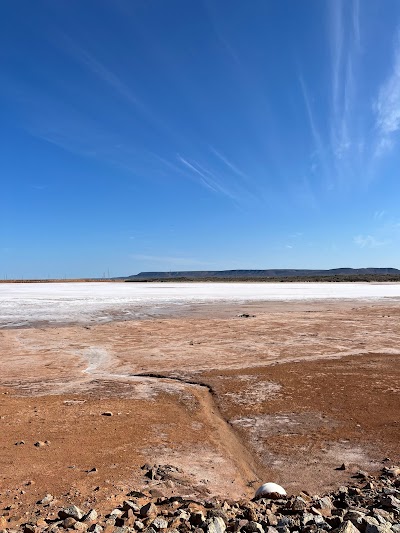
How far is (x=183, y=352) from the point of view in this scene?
14.0m

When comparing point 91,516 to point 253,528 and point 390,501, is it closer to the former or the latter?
point 253,528

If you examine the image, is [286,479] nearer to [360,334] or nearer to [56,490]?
[56,490]

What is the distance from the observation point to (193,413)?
8.22 meters

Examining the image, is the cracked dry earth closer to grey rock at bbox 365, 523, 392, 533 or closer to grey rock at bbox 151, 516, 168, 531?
grey rock at bbox 151, 516, 168, 531

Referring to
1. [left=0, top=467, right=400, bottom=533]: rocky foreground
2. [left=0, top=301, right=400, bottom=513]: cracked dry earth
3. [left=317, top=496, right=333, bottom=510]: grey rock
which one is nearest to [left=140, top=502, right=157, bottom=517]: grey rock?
[left=0, top=467, right=400, bottom=533]: rocky foreground

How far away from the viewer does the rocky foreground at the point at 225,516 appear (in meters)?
3.95

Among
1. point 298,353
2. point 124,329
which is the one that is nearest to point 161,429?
point 298,353

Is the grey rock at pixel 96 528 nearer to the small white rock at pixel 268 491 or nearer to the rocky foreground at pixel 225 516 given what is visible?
the rocky foreground at pixel 225 516

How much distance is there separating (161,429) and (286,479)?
Result: 245cm

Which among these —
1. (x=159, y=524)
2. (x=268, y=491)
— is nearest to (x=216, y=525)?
(x=159, y=524)

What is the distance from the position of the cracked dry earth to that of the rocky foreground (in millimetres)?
368

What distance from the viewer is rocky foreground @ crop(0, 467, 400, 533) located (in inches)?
155

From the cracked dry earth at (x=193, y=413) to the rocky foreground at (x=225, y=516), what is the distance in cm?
37

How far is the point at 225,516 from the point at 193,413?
410cm
